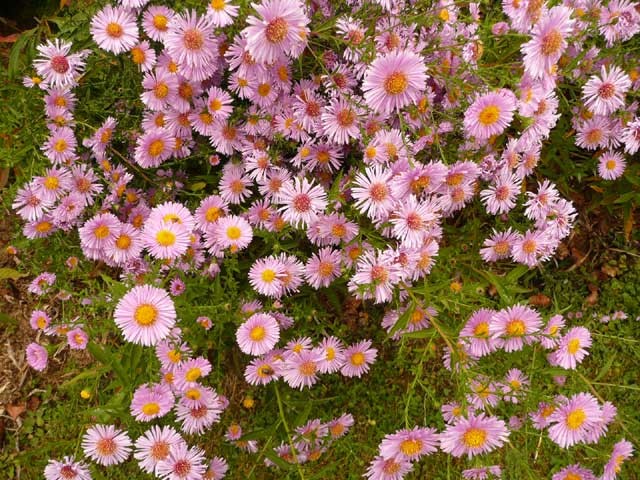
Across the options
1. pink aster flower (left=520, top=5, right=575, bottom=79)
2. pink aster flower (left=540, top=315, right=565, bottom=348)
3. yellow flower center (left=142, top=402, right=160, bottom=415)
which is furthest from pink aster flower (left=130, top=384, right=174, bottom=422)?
pink aster flower (left=520, top=5, right=575, bottom=79)

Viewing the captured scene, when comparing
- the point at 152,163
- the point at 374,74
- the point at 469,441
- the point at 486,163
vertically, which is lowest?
the point at 469,441

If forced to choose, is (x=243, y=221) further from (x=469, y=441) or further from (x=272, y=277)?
(x=469, y=441)

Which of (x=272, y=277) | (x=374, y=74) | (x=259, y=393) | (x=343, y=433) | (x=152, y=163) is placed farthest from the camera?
(x=259, y=393)

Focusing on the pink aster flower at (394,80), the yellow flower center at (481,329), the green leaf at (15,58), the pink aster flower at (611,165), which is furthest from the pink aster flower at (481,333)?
the green leaf at (15,58)

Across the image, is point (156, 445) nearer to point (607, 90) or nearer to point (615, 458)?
point (615, 458)

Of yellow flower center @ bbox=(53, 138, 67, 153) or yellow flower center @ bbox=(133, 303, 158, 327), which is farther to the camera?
yellow flower center @ bbox=(53, 138, 67, 153)

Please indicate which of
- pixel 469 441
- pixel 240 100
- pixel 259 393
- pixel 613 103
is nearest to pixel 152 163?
pixel 240 100

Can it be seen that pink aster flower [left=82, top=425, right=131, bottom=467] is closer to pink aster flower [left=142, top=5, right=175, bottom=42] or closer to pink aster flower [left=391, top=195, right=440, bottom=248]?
pink aster flower [left=391, top=195, right=440, bottom=248]
